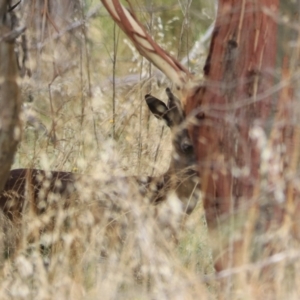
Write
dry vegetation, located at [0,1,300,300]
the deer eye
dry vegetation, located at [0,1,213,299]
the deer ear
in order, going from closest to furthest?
dry vegetation, located at [0,1,300,300]
dry vegetation, located at [0,1,213,299]
the deer ear
the deer eye

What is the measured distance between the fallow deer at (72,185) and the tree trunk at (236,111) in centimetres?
58

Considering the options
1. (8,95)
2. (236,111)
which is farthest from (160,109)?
(8,95)

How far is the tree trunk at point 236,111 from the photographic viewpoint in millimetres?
3100

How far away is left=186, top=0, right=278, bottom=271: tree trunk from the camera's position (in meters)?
3.10

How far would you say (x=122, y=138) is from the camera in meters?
4.95

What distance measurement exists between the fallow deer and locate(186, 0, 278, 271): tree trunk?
0.58 metres

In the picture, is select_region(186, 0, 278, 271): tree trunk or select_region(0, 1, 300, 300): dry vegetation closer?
select_region(0, 1, 300, 300): dry vegetation

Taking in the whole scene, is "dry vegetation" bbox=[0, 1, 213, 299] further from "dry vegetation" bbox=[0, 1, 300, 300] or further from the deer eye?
the deer eye

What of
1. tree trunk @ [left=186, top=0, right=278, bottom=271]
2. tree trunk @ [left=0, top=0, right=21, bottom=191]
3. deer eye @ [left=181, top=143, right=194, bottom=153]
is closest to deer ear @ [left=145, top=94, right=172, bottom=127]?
deer eye @ [left=181, top=143, right=194, bottom=153]

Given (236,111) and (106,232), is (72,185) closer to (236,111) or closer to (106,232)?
(106,232)

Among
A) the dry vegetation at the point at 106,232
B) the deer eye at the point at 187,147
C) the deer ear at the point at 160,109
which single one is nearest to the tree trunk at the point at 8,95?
the dry vegetation at the point at 106,232

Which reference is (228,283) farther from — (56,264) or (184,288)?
(56,264)

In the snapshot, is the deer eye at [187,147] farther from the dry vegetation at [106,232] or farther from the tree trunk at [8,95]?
the tree trunk at [8,95]

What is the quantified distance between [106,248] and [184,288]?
0.97 m
